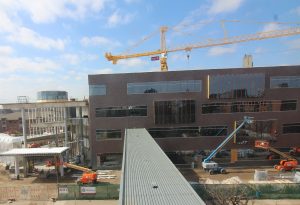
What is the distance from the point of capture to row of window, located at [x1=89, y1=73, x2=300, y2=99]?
3409cm

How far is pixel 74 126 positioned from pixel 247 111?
2696cm

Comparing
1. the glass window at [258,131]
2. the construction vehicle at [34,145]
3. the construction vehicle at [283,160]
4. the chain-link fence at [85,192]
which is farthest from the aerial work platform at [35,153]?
the construction vehicle at [283,160]

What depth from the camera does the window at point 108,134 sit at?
114ft

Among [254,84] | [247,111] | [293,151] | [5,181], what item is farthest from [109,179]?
[293,151]

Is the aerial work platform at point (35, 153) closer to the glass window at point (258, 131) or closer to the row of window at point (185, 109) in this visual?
the row of window at point (185, 109)

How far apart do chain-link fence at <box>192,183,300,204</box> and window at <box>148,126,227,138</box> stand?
12.5 meters

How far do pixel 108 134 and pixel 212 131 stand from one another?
14486mm

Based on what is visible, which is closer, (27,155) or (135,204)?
(135,204)

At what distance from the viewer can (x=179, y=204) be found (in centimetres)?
1002

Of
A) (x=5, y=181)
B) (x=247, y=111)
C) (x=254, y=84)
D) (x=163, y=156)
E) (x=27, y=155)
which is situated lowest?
(x=5, y=181)

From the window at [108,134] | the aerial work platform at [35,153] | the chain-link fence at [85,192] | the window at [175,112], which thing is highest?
the window at [175,112]

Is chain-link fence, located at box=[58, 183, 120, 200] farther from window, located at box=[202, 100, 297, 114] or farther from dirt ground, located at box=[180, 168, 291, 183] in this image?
window, located at box=[202, 100, 297, 114]

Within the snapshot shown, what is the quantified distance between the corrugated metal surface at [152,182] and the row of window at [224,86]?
15.7 meters

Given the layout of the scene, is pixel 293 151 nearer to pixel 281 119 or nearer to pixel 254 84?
pixel 281 119
